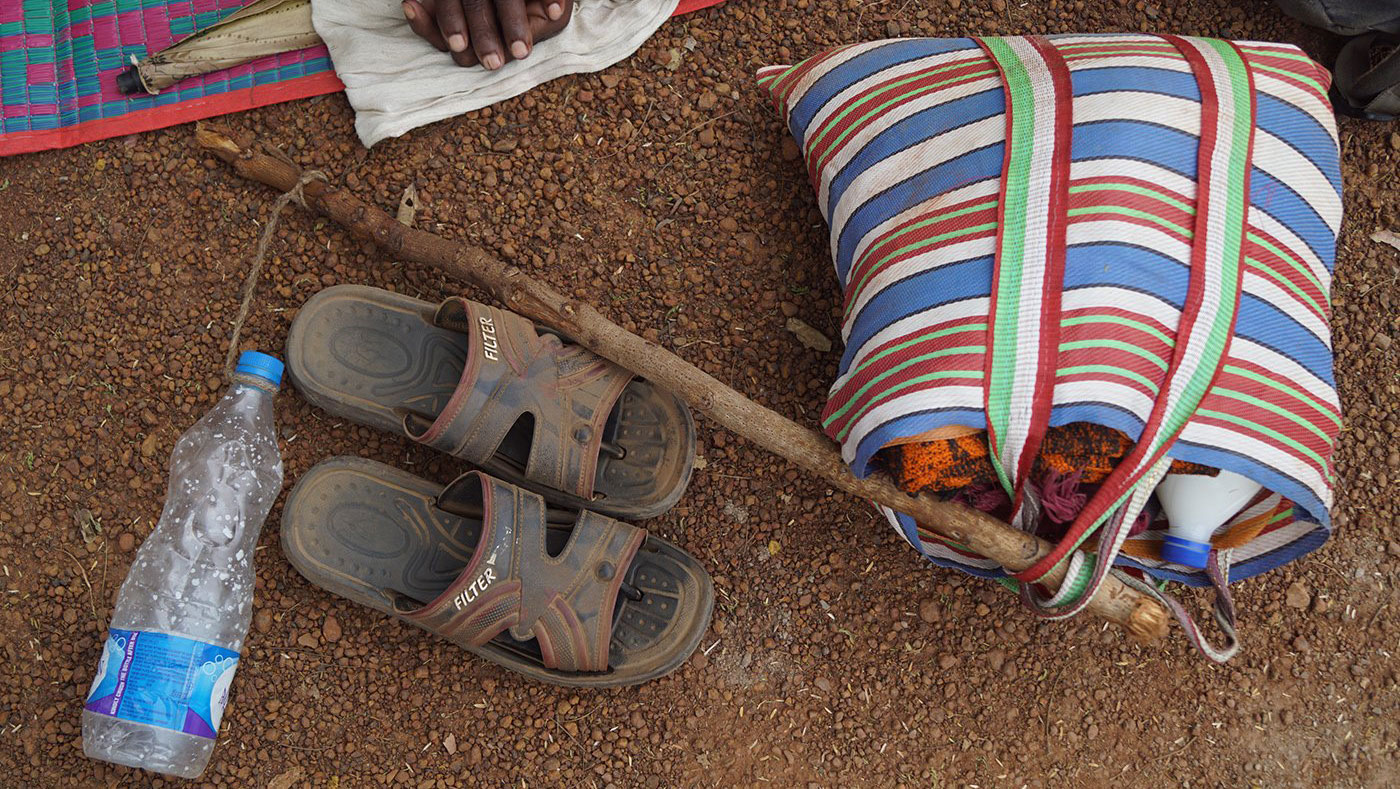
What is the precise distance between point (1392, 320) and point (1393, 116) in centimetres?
54

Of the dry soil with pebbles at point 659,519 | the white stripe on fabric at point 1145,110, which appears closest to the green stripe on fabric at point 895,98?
the white stripe on fabric at point 1145,110

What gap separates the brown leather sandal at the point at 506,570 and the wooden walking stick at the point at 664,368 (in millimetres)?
406

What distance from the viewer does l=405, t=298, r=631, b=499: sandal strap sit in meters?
2.26

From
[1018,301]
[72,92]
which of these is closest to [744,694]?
[1018,301]

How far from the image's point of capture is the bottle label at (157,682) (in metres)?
2.21

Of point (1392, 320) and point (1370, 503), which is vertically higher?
point (1392, 320)

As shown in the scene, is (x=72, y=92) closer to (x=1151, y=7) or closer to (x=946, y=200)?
(x=946, y=200)

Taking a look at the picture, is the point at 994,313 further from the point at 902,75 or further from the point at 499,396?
the point at 499,396

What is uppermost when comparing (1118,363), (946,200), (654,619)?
(946,200)

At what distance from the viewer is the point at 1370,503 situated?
254cm

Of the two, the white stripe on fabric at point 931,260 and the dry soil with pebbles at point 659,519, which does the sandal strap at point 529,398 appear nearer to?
the dry soil with pebbles at point 659,519

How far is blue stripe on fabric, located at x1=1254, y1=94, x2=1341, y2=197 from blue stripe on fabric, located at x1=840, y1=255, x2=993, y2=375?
67 cm

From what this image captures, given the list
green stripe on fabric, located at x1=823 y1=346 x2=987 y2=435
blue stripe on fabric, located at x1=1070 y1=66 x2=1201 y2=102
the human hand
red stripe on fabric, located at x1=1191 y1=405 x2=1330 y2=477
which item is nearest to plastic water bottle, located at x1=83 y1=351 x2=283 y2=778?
the human hand

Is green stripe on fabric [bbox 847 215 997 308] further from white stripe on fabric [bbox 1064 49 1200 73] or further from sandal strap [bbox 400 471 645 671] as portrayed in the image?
sandal strap [bbox 400 471 645 671]
